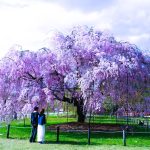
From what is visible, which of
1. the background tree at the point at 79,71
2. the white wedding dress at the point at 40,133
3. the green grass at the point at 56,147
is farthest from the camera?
the background tree at the point at 79,71

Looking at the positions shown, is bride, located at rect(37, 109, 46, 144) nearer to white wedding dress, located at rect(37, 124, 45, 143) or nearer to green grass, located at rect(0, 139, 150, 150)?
white wedding dress, located at rect(37, 124, 45, 143)

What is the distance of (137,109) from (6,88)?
385 inches

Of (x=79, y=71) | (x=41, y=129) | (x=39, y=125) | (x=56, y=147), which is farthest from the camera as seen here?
(x=79, y=71)

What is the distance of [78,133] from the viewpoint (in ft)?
82.3

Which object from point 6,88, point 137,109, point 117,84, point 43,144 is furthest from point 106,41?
point 43,144

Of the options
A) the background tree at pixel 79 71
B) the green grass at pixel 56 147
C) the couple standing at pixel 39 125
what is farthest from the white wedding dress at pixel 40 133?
the background tree at pixel 79 71

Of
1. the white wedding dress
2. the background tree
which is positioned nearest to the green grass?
the white wedding dress

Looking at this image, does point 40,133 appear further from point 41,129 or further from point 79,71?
point 79,71

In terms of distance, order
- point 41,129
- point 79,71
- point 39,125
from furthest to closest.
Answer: point 79,71 < point 39,125 < point 41,129

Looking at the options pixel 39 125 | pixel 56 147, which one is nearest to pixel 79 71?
pixel 39 125

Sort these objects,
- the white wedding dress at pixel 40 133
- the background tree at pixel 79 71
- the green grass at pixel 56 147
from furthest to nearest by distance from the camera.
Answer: the background tree at pixel 79 71 < the white wedding dress at pixel 40 133 < the green grass at pixel 56 147

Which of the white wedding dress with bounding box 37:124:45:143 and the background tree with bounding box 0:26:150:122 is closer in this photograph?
the white wedding dress with bounding box 37:124:45:143

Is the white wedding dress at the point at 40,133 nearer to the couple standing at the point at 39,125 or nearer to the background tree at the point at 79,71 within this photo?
the couple standing at the point at 39,125

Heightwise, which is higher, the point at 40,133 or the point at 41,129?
the point at 41,129
